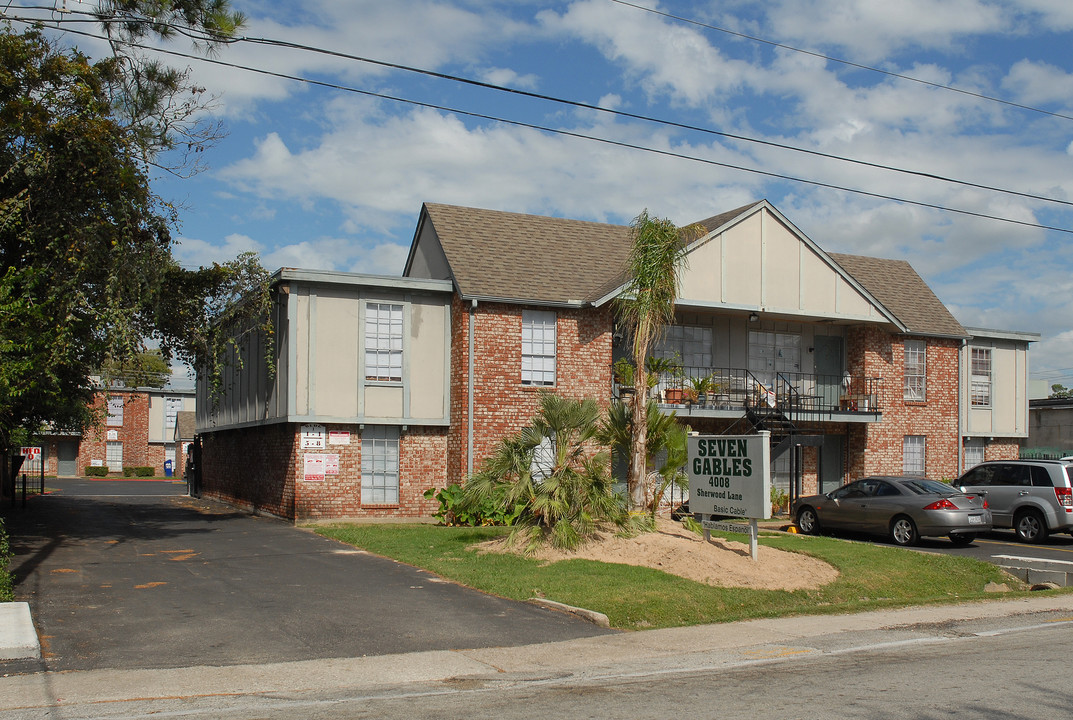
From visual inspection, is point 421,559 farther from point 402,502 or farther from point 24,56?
point 24,56

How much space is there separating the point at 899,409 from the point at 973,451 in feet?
15.6

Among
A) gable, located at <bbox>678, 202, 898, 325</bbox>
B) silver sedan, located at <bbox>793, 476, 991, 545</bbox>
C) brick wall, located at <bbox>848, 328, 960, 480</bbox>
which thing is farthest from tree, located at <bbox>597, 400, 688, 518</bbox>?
brick wall, located at <bbox>848, 328, 960, 480</bbox>

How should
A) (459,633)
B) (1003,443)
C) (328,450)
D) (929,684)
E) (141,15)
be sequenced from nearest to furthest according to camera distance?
(929,684)
(459,633)
(141,15)
(328,450)
(1003,443)

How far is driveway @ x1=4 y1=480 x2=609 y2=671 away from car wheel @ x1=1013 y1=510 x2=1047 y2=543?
546 inches

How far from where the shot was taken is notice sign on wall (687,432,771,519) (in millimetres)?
13438

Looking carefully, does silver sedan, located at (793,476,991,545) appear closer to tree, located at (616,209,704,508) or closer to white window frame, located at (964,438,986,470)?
tree, located at (616,209,704,508)

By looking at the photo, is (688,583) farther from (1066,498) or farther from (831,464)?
(831,464)

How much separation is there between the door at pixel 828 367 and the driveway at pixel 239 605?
16.5 meters

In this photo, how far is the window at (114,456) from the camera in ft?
199

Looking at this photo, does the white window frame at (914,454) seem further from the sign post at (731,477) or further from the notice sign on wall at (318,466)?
the notice sign on wall at (318,466)

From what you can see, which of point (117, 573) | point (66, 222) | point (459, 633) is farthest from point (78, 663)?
point (66, 222)

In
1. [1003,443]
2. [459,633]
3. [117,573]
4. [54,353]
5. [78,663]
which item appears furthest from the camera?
[1003,443]

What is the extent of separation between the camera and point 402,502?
73.2 ft

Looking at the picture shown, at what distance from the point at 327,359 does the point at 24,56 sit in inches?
349
